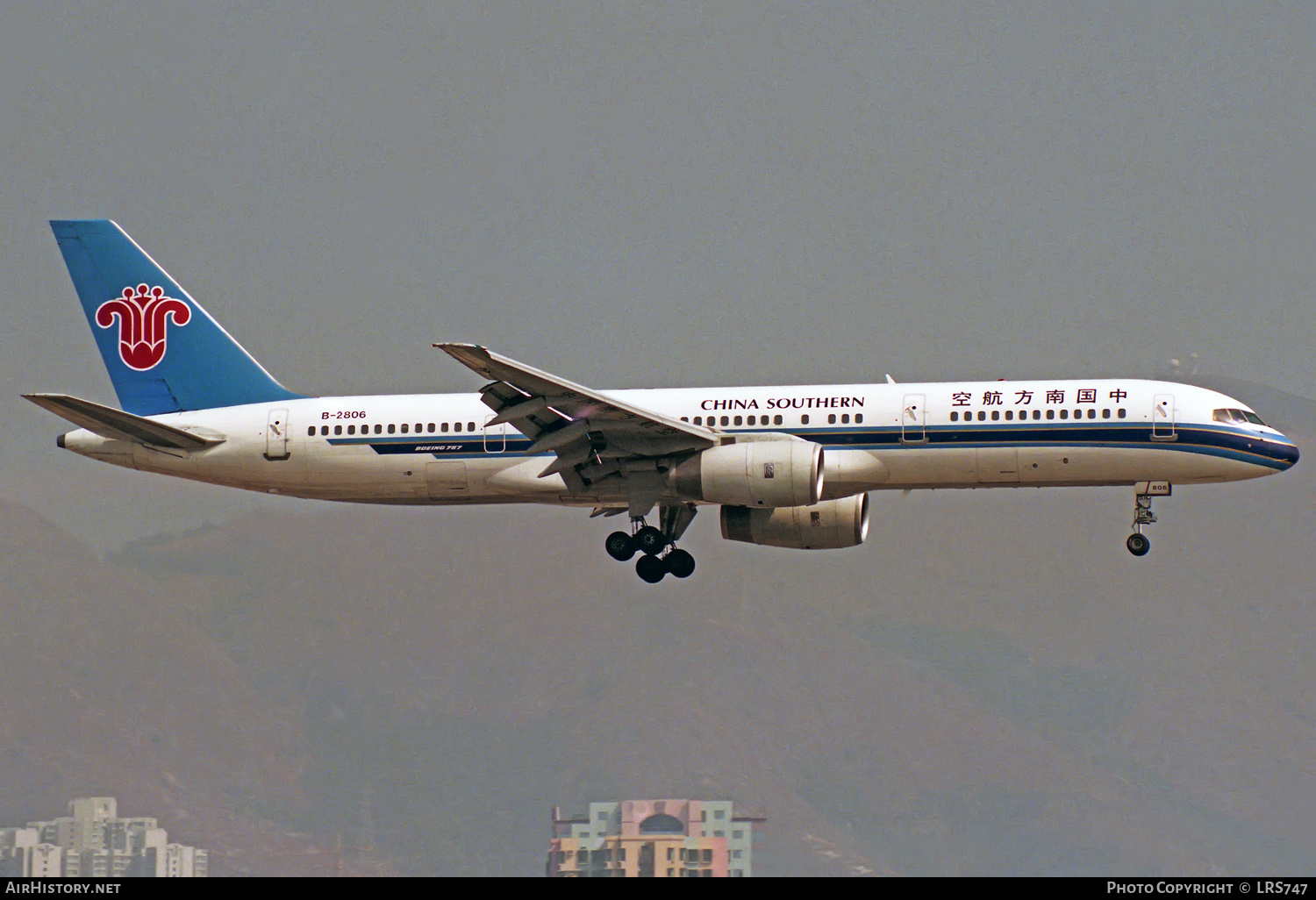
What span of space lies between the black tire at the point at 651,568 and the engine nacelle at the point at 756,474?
4.66 meters

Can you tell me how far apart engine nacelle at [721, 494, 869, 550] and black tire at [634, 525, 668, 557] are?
81.3 inches

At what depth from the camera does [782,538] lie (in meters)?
53.3

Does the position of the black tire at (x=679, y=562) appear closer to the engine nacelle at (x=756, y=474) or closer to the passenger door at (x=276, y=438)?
the engine nacelle at (x=756, y=474)

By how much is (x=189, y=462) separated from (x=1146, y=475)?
2568 centimetres

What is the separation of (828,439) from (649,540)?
6.47 metres

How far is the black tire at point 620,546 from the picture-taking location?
51.9 metres

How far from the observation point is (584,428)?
4838 cm

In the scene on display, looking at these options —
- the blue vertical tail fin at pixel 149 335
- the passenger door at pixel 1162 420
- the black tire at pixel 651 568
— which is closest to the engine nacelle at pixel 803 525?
the black tire at pixel 651 568

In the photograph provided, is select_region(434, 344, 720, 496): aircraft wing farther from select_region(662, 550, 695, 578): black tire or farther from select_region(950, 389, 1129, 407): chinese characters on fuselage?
select_region(950, 389, 1129, 407): chinese characters on fuselage

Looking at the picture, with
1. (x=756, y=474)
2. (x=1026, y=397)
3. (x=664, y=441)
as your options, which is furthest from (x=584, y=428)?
(x=1026, y=397)

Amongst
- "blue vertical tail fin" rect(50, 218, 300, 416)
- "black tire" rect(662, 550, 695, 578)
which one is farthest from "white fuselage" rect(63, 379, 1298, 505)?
"black tire" rect(662, 550, 695, 578)

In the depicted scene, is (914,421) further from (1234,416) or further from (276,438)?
(276,438)
